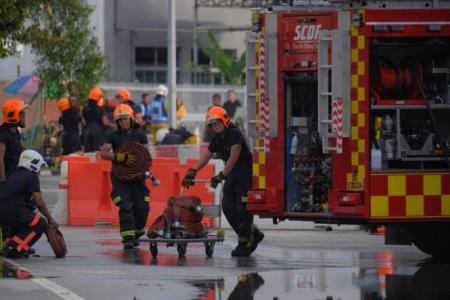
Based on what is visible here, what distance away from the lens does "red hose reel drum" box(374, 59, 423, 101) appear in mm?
13516

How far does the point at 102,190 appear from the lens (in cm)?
1978

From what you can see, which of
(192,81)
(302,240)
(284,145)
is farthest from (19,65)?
(284,145)

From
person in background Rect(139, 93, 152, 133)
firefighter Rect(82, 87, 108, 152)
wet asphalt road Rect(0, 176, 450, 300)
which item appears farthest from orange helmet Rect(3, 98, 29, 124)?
person in background Rect(139, 93, 152, 133)

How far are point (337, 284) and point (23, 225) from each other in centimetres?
386

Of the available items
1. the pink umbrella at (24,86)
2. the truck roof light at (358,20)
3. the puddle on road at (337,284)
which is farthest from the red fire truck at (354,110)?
the pink umbrella at (24,86)

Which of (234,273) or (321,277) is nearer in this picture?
(321,277)

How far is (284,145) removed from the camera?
14.2 metres

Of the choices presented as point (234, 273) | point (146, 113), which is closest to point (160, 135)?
point (146, 113)

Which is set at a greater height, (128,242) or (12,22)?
(12,22)

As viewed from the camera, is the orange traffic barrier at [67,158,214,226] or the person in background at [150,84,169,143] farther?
the person in background at [150,84,169,143]

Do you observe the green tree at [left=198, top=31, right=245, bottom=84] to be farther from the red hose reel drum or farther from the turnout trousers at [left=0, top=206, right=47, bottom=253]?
the red hose reel drum

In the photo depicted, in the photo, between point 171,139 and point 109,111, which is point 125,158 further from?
point 171,139

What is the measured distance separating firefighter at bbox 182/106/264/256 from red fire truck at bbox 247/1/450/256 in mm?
1020

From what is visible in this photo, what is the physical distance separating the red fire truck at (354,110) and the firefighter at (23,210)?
8.03 ft
